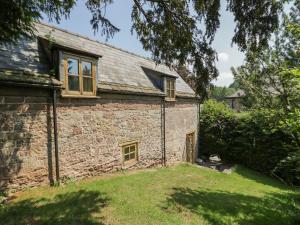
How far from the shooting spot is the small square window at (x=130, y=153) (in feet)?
34.3

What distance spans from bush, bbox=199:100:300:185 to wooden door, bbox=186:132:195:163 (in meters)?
1.68

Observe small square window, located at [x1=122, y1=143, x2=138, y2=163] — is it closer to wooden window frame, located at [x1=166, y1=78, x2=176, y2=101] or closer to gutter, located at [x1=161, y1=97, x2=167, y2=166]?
gutter, located at [x1=161, y1=97, x2=167, y2=166]

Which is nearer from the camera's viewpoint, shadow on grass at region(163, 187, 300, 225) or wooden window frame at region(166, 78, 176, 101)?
shadow on grass at region(163, 187, 300, 225)

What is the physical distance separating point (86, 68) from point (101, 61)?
252cm

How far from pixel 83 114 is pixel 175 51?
4034 millimetres

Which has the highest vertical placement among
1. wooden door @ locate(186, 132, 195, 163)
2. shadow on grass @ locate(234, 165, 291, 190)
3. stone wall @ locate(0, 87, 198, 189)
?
stone wall @ locate(0, 87, 198, 189)

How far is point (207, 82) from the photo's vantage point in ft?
22.6

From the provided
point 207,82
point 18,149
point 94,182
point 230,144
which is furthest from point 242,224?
point 230,144

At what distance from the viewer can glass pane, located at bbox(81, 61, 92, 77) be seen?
8180 millimetres

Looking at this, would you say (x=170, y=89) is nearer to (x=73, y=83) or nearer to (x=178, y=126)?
(x=178, y=126)

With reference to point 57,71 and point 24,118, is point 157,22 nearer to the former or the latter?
point 57,71

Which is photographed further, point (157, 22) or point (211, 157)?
point (211, 157)

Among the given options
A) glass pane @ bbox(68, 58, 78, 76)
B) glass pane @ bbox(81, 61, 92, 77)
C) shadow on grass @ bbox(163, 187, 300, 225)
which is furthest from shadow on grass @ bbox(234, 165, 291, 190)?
glass pane @ bbox(68, 58, 78, 76)

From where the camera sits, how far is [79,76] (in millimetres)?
8047
